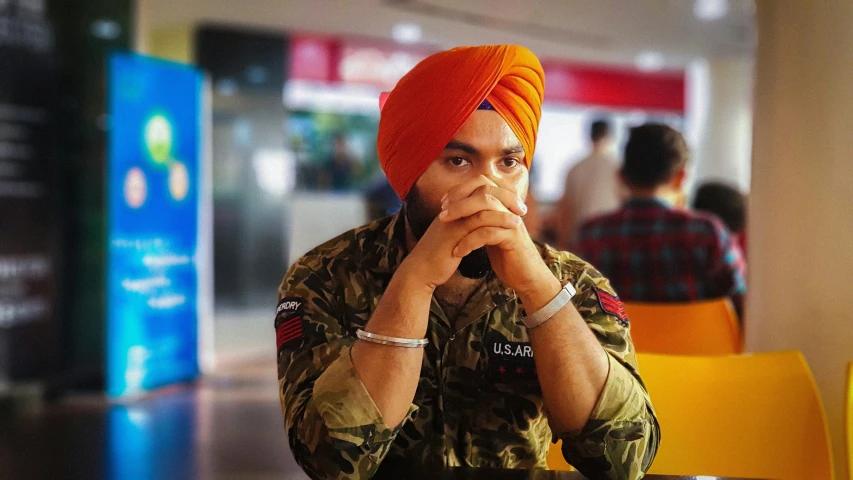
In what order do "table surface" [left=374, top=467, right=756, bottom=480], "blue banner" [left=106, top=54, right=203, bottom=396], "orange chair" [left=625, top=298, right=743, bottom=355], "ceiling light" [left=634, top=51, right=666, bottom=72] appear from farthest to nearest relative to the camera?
"ceiling light" [left=634, top=51, right=666, bottom=72]
"blue banner" [left=106, top=54, right=203, bottom=396]
"orange chair" [left=625, top=298, right=743, bottom=355]
"table surface" [left=374, top=467, right=756, bottom=480]

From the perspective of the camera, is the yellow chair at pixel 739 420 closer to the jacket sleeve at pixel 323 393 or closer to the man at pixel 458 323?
the man at pixel 458 323

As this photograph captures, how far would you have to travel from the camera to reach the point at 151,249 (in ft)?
17.9

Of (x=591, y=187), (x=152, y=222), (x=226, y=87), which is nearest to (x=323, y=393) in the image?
(x=152, y=222)

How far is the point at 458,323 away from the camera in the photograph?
140 cm

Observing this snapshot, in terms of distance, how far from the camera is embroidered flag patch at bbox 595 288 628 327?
1379mm

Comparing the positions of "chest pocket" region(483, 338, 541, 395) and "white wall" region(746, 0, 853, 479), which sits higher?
"white wall" region(746, 0, 853, 479)

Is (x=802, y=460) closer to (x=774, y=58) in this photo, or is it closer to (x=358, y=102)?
(x=774, y=58)

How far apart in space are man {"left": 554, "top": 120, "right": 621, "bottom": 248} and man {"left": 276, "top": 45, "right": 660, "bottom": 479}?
4439 millimetres


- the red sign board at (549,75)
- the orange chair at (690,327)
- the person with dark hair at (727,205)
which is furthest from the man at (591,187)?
the red sign board at (549,75)

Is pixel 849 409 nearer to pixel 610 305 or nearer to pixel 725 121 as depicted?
pixel 610 305

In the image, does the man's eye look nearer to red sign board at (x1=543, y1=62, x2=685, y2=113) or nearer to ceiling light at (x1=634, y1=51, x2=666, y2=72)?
ceiling light at (x1=634, y1=51, x2=666, y2=72)

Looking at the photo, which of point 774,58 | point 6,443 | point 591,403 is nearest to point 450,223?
point 591,403

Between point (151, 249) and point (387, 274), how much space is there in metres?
4.41

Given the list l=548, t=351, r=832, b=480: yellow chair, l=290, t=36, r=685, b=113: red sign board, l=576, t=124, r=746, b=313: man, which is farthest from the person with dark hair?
l=290, t=36, r=685, b=113: red sign board
